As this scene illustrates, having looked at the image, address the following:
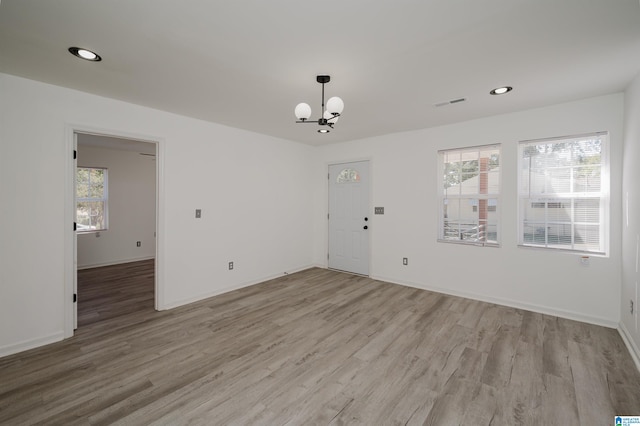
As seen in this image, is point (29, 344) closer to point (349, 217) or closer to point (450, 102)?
point (349, 217)

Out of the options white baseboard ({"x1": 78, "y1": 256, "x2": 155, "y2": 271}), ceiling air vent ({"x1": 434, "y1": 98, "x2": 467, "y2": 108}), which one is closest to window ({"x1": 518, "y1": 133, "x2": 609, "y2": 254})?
ceiling air vent ({"x1": 434, "y1": 98, "x2": 467, "y2": 108})

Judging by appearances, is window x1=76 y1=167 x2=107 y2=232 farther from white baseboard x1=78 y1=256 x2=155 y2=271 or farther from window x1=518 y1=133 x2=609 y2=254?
window x1=518 y1=133 x2=609 y2=254

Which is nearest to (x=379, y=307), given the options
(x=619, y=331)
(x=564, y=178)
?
(x=619, y=331)

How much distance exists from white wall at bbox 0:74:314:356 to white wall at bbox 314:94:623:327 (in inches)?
61.7

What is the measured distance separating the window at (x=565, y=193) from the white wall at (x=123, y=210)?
24.9ft

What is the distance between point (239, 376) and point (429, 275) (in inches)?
129

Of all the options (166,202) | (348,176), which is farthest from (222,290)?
(348,176)

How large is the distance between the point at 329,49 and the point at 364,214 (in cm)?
346

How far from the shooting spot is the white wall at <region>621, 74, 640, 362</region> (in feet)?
8.21

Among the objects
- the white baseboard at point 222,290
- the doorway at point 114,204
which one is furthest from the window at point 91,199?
the white baseboard at point 222,290

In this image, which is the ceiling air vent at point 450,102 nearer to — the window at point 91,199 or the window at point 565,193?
the window at point 565,193

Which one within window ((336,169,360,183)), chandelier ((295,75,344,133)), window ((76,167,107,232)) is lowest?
window ((76,167,107,232))

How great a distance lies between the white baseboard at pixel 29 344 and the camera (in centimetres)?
258

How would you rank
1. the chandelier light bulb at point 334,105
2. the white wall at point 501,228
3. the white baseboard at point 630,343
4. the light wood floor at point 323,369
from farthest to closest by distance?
the white wall at point 501,228, the white baseboard at point 630,343, the chandelier light bulb at point 334,105, the light wood floor at point 323,369
